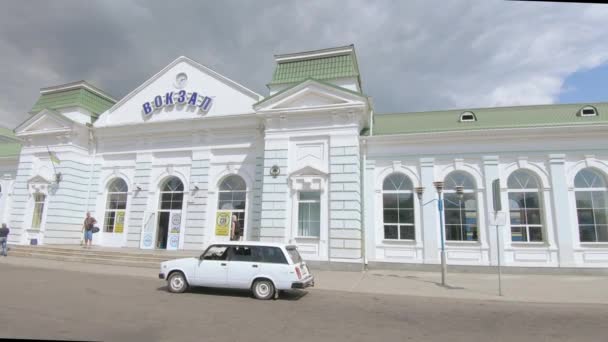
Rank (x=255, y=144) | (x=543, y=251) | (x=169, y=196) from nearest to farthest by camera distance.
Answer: (x=543, y=251)
(x=255, y=144)
(x=169, y=196)

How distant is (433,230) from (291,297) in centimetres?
832

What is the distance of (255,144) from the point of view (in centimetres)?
1711

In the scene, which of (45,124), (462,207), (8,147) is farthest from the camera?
(8,147)

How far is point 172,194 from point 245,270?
10.9 meters

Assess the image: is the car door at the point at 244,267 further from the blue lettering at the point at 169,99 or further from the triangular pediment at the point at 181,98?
the blue lettering at the point at 169,99

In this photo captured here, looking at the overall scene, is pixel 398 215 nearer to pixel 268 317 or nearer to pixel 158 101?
pixel 268 317

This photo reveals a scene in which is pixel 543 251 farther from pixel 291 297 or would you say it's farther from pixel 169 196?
pixel 169 196

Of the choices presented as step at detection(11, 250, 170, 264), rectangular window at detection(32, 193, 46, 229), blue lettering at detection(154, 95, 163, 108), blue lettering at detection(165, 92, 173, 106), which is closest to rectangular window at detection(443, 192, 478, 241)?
step at detection(11, 250, 170, 264)

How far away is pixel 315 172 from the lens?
15211 mm

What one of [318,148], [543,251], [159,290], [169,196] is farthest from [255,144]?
[543,251]

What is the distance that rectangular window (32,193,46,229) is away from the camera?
19156mm

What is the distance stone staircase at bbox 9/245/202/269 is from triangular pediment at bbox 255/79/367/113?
25.5ft

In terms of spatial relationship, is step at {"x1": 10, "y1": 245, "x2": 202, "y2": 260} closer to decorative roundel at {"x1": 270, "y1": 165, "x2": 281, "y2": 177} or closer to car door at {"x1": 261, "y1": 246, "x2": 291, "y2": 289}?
decorative roundel at {"x1": 270, "y1": 165, "x2": 281, "y2": 177}

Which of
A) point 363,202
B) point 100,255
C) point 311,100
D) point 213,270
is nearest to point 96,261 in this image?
point 100,255
